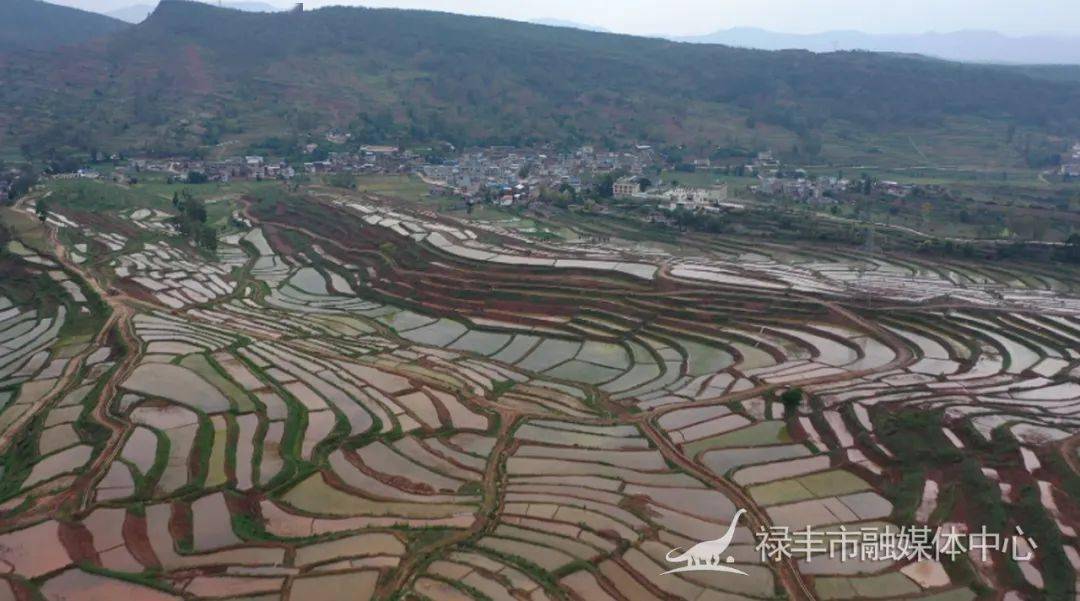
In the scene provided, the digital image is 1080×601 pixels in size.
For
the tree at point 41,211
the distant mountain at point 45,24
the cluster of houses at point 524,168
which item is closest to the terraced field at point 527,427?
the tree at point 41,211

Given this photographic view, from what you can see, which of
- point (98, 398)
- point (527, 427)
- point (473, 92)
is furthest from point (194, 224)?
point (473, 92)

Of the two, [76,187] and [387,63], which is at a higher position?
Result: [387,63]

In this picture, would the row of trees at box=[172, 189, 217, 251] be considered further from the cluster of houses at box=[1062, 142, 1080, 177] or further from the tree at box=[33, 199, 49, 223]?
the cluster of houses at box=[1062, 142, 1080, 177]

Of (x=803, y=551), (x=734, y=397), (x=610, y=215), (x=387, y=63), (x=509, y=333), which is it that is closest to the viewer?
(x=803, y=551)

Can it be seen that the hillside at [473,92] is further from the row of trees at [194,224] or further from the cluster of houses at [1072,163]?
the row of trees at [194,224]

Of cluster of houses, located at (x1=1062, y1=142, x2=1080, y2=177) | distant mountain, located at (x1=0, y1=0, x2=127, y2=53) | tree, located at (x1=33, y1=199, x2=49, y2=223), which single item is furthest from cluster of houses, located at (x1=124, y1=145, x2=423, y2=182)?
distant mountain, located at (x1=0, y1=0, x2=127, y2=53)

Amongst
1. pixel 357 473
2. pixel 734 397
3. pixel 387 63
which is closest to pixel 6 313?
pixel 357 473

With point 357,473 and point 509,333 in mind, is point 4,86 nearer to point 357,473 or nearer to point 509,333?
point 509,333
